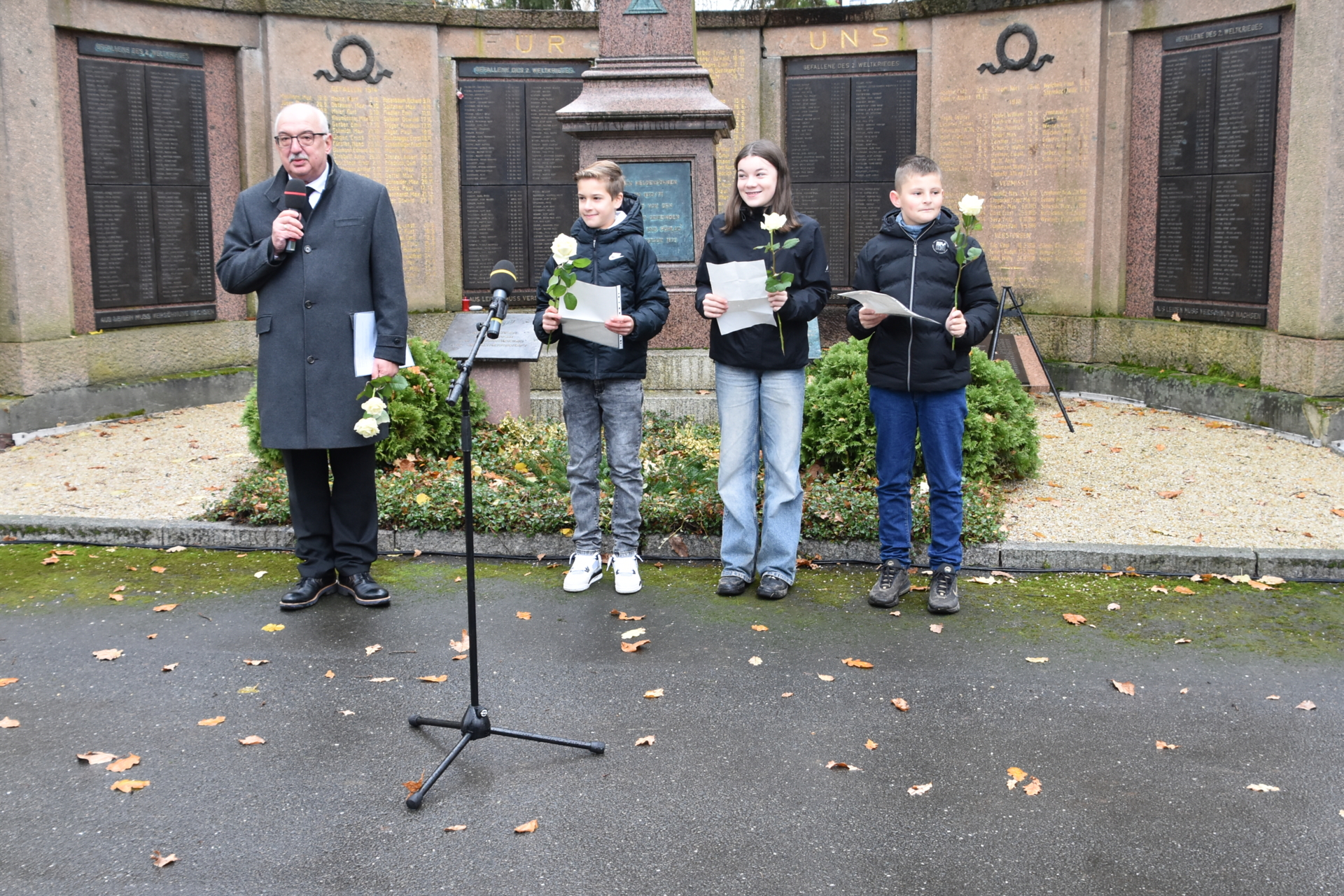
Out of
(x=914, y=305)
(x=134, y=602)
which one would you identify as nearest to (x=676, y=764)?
(x=914, y=305)

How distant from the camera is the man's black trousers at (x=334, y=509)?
17.8 feet

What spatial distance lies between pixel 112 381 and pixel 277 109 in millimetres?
2957

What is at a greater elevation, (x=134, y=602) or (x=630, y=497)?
(x=630, y=497)

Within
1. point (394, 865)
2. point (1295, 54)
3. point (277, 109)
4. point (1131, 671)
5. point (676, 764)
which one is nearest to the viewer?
point (394, 865)

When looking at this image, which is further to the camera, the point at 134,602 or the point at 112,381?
the point at 112,381

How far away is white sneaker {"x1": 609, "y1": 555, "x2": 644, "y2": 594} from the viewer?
18.2 ft

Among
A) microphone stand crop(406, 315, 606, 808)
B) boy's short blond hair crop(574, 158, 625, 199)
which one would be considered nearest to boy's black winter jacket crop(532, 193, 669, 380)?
boy's short blond hair crop(574, 158, 625, 199)

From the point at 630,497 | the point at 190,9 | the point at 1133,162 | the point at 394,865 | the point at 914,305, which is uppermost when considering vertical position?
the point at 190,9

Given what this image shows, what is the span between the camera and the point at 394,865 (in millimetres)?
3213

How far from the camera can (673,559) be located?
20.3ft

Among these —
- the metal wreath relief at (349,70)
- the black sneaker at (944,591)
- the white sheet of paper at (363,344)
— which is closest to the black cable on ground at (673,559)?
the black sneaker at (944,591)

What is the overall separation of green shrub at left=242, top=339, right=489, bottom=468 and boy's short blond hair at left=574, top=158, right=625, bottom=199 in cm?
244

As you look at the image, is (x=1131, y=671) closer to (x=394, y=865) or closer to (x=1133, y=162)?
(x=394, y=865)

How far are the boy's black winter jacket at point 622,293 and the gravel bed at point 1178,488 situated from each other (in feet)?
7.23
